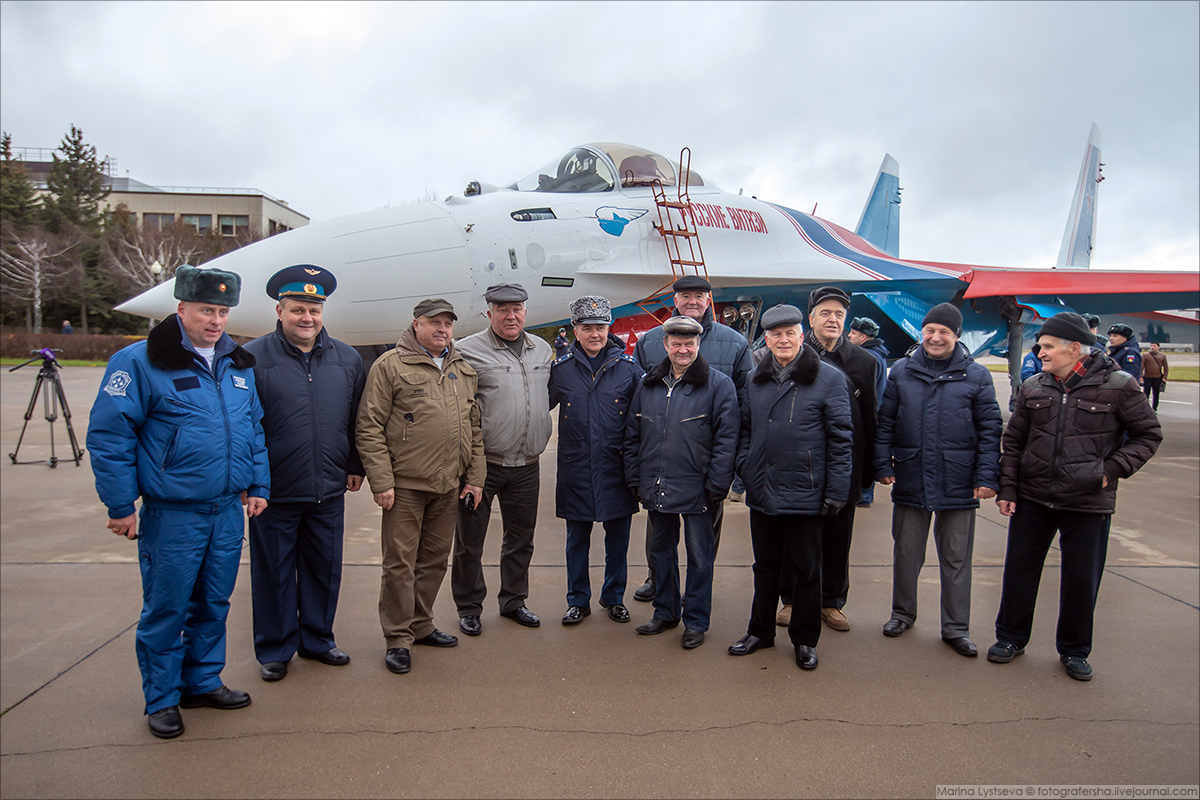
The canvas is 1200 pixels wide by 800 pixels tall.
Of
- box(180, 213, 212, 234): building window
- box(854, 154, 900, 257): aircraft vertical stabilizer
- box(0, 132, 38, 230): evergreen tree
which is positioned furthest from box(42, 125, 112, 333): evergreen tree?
box(854, 154, 900, 257): aircraft vertical stabilizer

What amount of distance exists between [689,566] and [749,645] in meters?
0.49

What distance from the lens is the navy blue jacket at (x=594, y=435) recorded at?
3.71m

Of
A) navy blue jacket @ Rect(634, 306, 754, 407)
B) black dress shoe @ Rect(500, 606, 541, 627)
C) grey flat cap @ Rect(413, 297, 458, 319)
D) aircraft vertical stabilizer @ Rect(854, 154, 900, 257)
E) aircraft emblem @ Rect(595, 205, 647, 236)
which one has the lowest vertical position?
black dress shoe @ Rect(500, 606, 541, 627)

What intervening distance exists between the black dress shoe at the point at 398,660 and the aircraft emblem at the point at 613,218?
4619 mm

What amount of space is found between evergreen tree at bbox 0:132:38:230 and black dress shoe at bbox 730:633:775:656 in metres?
50.8

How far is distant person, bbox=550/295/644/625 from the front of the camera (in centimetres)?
371

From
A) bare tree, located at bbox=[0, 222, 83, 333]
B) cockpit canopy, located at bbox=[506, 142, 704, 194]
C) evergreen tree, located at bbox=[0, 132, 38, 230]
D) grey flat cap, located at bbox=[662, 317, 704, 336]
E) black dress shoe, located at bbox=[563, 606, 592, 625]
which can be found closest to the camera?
grey flat cap, located at bbox=[662, 317, 704, 336]

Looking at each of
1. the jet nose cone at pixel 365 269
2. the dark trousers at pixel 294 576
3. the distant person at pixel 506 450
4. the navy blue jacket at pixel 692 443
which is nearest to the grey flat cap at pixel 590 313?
the distant person at pixel 506 450

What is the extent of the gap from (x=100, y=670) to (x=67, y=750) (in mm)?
682

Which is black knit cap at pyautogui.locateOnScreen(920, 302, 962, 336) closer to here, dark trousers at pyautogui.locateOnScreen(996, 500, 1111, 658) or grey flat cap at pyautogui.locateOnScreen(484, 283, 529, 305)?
dark trousers at pyautogui.locateOnScreen(996, 500, 1111, 658)

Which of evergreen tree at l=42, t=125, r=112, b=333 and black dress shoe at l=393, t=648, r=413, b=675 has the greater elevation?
evergreen tree at l=42, t=125, r=112, b=333

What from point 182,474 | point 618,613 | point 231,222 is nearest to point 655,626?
point 618,613

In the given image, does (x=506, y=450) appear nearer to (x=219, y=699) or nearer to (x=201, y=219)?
(x=219, y=699)

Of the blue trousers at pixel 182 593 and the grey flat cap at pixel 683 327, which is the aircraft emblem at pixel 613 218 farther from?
the blue trousers at pixel 182 593
